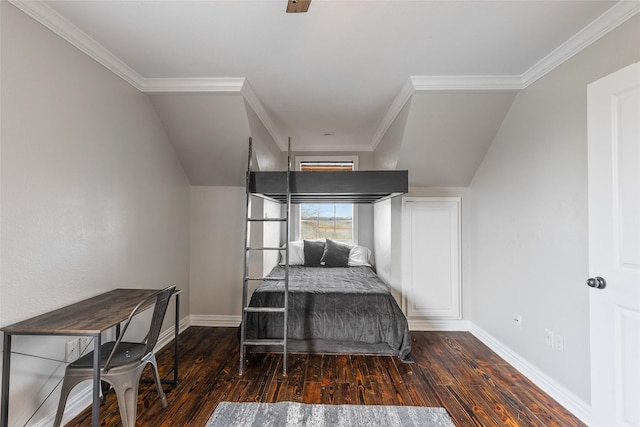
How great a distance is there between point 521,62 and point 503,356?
2628 millimetres

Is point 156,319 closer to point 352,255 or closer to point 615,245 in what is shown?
point 615,245

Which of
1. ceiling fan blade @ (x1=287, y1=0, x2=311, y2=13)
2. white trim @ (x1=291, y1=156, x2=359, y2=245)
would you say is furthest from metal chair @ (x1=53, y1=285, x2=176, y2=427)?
white trim @ (x1=291, y1=156, x2=359, y2=245)

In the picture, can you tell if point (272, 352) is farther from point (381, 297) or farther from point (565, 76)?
point (565, 76)

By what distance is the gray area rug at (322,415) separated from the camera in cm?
190

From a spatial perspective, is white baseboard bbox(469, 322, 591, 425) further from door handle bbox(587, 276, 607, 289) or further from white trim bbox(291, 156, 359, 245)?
white trim bbox(291, 156, 359, 245)

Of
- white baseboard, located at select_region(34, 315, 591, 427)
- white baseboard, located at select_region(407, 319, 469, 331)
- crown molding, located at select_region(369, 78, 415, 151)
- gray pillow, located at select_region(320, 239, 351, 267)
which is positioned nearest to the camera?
white baseboard, located at select_region(34, 315, 591, 427)

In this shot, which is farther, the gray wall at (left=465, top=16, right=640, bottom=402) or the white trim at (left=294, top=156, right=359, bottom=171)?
the white trim at (left=294, top=156, right=359, bottom=171)

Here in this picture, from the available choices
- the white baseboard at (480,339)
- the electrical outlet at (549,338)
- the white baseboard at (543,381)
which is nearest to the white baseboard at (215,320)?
the white baseboard at (480,339)

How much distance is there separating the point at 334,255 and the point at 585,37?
3.28 m

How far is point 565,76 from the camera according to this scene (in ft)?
7.02

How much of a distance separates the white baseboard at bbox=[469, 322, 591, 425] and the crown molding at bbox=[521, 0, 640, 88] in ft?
7.84

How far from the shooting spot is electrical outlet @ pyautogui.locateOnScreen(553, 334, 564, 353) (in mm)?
2159

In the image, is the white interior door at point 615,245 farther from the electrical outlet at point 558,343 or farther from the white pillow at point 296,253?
the white pillow at point 296,253

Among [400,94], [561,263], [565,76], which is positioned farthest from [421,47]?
[561,263]
